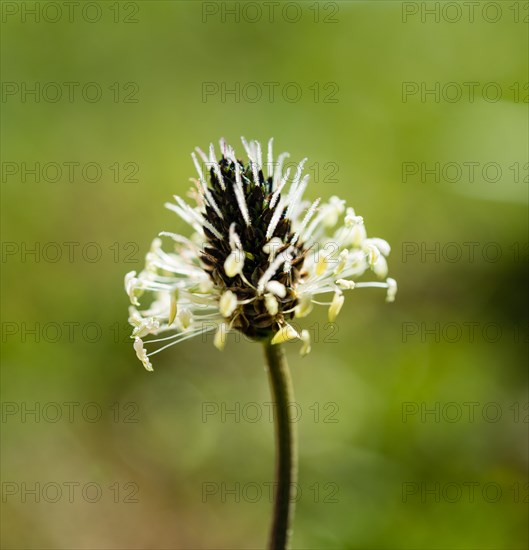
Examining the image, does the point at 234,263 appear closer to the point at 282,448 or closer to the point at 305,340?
the point at 305,340

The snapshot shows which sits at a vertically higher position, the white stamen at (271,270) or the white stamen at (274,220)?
the white stamen at (274,220)

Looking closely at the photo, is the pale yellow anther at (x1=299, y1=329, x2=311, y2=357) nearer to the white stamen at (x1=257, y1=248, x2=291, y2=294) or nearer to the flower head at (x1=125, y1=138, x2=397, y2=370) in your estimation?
the flower head at (x1=125, y1=138, x2=397, y2=370)

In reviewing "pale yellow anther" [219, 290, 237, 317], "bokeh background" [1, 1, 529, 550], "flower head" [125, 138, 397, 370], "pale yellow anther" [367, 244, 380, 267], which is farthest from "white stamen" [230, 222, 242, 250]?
"bokeh background" [1, 1, 529, 550]

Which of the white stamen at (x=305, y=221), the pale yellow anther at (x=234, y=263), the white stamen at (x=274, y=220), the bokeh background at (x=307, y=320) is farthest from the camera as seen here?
the bokeh background at (x=307, y=320)

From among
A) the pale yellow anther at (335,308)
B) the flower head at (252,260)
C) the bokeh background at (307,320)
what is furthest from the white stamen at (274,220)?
the bokeh background at (307,320)

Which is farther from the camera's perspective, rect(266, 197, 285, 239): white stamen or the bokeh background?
the bokeh background

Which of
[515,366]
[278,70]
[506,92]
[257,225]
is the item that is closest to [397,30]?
[278,70]

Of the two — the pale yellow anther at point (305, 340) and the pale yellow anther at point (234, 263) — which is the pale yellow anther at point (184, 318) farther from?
the pale yellow anther at point (305, 340)
